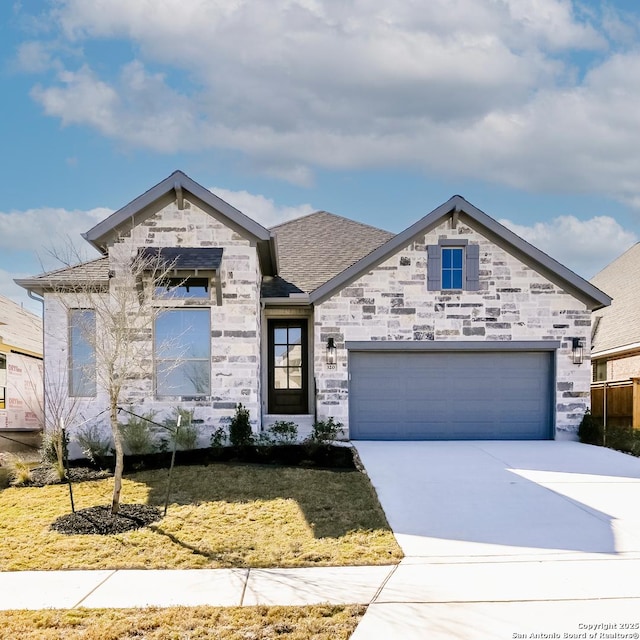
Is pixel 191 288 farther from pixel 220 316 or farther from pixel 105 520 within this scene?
pixel 105 520

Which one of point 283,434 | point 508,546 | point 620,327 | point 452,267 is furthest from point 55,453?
point 620,327

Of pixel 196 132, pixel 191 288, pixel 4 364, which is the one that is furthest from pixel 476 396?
pixel 4 364

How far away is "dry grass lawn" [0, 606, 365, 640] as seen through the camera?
4.11 meters

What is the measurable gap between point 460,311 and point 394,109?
5635 mm

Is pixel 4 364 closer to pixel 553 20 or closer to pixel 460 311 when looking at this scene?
pixel 460 311

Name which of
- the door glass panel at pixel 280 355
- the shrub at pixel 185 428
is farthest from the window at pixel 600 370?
the shrub at pixel 185 428

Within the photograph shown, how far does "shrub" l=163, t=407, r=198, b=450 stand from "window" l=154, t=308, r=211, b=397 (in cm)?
41

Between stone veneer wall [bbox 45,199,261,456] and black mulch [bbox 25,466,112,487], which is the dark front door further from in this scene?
black mulch [bbox 25,466,112,487]

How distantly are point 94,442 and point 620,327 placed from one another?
51.9ft

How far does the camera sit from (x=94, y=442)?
1119 cm

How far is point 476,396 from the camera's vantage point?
1325 cm

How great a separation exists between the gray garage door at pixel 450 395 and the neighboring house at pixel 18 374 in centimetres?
835

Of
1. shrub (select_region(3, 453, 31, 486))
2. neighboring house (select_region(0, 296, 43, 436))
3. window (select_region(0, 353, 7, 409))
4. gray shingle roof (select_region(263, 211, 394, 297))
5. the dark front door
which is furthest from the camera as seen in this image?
window (select_region(0, 353, 7, 409))

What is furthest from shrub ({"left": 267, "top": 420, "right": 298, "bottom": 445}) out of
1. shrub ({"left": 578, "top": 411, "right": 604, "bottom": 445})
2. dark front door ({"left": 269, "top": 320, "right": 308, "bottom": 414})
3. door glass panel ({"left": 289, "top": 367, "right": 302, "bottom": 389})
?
shrub ({"left": 578, "top": 411, "right": 604, "bottom": 445})
